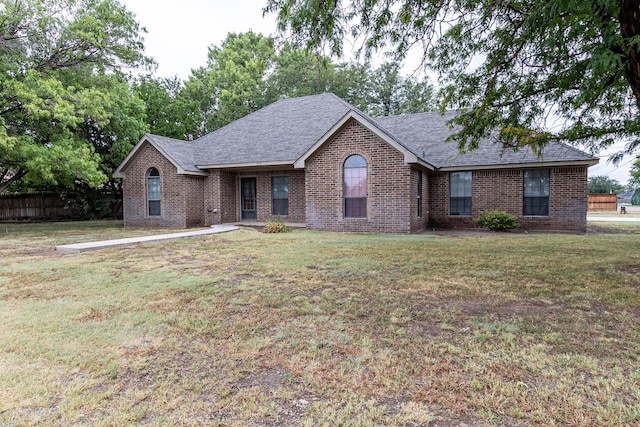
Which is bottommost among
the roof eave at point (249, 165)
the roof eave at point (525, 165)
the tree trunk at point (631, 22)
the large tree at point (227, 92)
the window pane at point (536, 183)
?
the window pane at point (536, 183)

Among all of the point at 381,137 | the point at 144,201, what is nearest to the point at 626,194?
the point at 381,137

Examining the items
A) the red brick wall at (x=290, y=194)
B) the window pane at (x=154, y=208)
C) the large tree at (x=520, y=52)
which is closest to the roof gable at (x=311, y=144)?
the red brick wall at (x=290, y=194)

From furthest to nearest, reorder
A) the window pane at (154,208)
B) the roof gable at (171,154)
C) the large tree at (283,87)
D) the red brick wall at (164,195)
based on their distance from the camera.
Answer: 1. the large tree at (283,87)
2. the window pane at (154,208)
3. the red brick wall at (164,195)
4. the roof gable at (171,154)

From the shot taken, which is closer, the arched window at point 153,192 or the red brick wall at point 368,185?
the red brick wall at point 368,185

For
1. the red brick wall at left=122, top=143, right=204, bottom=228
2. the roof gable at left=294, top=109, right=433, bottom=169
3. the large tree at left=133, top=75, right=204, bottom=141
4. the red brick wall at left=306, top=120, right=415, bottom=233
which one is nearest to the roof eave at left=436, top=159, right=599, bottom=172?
the roof gable at left=294, top=109, right=433, bottom=169

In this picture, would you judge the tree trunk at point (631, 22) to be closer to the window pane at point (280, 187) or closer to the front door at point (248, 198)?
the window pane at point (280, 187)

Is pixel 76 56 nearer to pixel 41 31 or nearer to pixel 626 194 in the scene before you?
pixel 41 31

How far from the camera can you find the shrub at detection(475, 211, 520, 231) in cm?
1313

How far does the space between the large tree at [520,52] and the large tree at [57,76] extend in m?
11.9

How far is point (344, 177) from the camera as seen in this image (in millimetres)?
13352

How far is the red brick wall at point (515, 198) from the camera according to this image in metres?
13.1

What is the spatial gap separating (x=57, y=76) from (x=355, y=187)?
13056 millimetres

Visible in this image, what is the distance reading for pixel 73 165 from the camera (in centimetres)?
1377

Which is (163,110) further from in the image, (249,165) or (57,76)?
(249,165)
